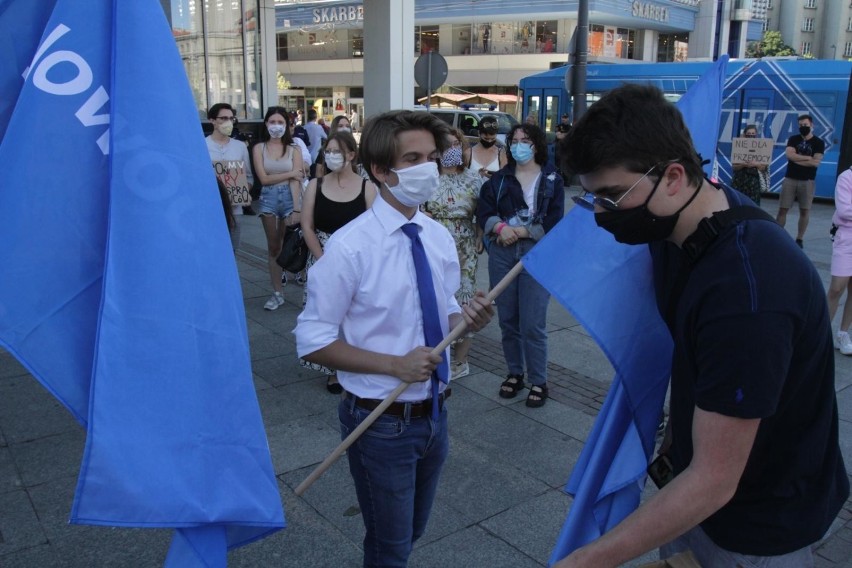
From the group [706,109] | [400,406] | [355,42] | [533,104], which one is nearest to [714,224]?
[400,406]

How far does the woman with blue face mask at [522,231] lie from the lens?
5.27m

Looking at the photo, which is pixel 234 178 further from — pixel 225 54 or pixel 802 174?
pixel 802 174

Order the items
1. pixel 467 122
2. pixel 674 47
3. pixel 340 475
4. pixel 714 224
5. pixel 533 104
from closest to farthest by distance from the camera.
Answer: pixel 714 224 < pixel 340 475 < pixel 467 122 < pixel 533 104 < pixel 674 47

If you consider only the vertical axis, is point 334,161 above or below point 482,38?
below

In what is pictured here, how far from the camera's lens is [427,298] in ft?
8.39

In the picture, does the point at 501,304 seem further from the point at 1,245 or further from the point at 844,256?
the point at 1,245

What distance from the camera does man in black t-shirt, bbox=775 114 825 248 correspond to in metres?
12.0

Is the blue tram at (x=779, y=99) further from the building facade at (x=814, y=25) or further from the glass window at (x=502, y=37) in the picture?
the building facade at (x=814, y=25)

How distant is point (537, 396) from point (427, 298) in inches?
116

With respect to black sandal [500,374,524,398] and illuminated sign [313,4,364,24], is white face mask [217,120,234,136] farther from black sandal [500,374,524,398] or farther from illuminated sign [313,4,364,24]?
illuminated sign [313,4,364,24]

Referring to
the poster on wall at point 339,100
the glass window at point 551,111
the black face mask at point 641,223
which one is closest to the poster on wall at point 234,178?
the black face mask at point 641,223

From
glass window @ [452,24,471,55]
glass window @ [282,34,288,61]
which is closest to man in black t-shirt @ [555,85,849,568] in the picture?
glass window @ [452,24,471,55]

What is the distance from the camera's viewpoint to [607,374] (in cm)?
598

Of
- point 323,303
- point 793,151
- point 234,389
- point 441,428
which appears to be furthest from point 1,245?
point 793,151
